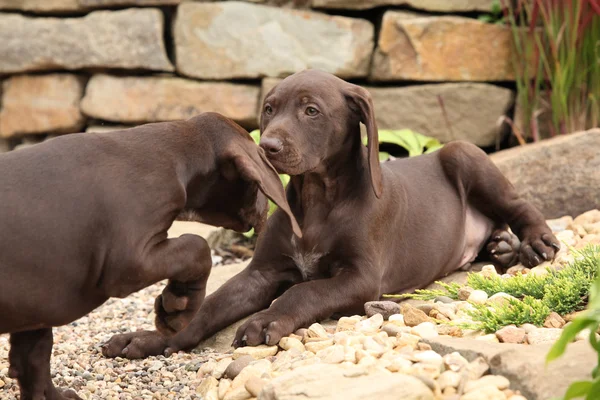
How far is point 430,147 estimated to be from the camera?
8.25 m

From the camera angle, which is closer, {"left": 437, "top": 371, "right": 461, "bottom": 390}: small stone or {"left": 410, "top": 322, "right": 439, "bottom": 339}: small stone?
{"left": 437, "top": 371, "right": 461, "bottom": 390}: small stone

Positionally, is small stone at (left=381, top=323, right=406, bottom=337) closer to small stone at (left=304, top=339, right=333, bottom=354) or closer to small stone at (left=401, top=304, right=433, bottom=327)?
small stone at (left=401, top=304, right=433, bottom=327)

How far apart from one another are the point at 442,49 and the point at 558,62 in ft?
3.46

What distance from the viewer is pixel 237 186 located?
4531 mm

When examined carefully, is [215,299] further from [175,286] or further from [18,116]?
[18,116]

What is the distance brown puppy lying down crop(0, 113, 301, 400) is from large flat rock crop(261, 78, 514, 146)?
172 inches

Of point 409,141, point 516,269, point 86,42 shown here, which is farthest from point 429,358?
point 86,42

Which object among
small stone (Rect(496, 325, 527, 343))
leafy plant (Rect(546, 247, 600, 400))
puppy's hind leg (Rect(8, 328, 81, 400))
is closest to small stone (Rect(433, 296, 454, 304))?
small stone (Rect(496, 325, 527, 343))

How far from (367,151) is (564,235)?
6.26 ft

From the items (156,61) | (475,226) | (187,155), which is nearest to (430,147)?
(475,226)

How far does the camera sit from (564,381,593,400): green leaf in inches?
107

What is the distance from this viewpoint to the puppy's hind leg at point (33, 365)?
410 centimetres

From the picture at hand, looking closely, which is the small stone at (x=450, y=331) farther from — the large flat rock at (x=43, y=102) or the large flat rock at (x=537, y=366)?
the large flat rock at (x=43, y=102)

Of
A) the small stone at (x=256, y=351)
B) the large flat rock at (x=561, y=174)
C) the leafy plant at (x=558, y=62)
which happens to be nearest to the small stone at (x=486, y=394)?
the small stone at (x=256, y=351)
